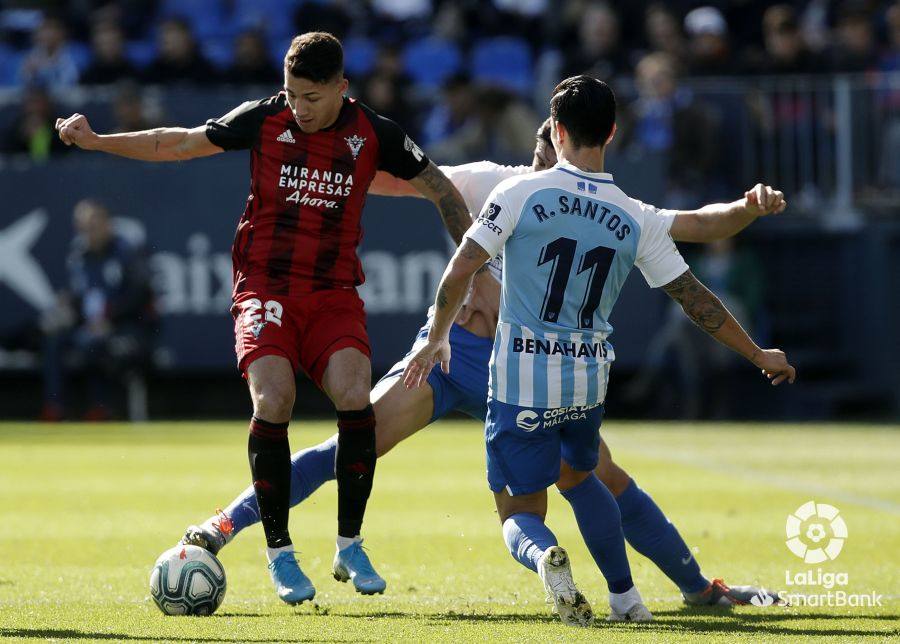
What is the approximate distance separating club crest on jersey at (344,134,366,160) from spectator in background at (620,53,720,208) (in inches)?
413

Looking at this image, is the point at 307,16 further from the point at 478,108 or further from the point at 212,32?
the point at 478,108

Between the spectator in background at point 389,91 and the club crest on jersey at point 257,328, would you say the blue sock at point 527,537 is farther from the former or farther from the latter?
the spectator in background at point 389,91

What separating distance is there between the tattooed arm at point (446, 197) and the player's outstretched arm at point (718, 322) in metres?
1.15

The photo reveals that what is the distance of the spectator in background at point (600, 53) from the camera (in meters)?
17.6

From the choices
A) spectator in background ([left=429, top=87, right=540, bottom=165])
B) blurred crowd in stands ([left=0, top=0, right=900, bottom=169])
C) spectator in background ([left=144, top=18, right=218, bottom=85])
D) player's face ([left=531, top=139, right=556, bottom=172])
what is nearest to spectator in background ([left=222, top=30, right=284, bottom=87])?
blurred crowd in stands ([left=0, top=0, right=900, bottom=169])

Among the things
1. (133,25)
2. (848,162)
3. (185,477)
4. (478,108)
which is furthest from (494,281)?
(133,25)

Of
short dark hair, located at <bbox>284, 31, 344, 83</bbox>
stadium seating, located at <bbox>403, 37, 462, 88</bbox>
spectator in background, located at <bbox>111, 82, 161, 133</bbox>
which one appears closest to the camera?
short dark hair, located at <bbox>284, 31, 344, 83</bbox>

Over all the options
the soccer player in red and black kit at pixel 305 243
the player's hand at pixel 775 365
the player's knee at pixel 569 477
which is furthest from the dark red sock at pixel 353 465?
the player's hand at pixel 775 365

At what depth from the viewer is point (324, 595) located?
6.90 metres

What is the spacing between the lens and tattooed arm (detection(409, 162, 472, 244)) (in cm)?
689

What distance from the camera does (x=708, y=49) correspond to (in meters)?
17.8

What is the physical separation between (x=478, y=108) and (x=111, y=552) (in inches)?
376

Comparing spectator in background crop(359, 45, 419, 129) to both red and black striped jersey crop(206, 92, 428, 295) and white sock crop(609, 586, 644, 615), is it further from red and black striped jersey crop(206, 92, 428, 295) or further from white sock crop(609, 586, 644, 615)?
white sock crop(609, 586, 644, 615)

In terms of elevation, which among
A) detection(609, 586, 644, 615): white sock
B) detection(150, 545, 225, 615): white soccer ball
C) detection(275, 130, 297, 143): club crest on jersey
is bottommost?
detection(609, 586, 644, 615): white sock
